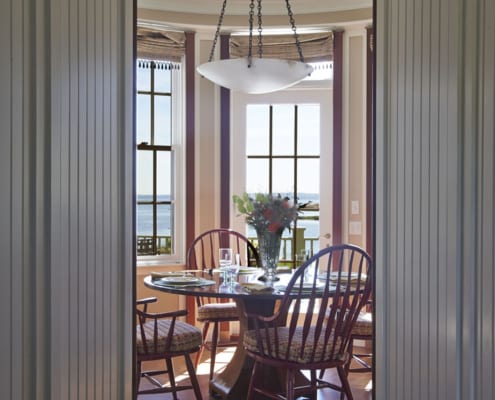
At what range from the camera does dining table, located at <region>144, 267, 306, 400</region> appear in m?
3.20

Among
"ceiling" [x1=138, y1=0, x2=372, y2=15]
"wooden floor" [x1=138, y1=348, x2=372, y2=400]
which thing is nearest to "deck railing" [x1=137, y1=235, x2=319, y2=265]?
"wooden floor" [x1=138, y1=348, x2=372, y2=400]

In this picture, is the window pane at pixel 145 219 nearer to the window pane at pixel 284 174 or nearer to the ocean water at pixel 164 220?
the ocean water at pixel 164 220

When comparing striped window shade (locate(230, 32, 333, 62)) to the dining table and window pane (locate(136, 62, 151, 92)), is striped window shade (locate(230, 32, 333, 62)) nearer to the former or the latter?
window pane (locate(136, 62, 151, 92))

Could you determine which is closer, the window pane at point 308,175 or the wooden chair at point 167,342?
the wooden chair at point 167,342

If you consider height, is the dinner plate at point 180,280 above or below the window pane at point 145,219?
below

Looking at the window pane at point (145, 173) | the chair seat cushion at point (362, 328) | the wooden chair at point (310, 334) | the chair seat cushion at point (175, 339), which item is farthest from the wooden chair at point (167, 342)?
the window pane at point (145, 173)

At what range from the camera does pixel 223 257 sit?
3.64 m

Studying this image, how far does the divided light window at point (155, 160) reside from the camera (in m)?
4.86
